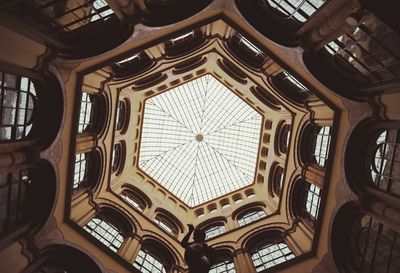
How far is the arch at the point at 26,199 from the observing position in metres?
15.8

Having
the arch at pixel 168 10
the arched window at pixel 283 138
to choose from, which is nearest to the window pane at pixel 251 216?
the arched window at pixel 283 138

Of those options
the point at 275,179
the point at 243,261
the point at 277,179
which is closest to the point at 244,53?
the point at 277,179

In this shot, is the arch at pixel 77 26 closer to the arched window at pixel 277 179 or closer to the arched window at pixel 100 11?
the arched window at pixel 100 11

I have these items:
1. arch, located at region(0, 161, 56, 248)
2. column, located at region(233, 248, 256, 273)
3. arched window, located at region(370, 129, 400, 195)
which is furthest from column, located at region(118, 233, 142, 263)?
arched window, located at region(370, 129, 400, 195)

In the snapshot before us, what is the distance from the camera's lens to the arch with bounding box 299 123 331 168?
67.5 feet

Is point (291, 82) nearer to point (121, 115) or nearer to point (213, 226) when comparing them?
point (121, 115)

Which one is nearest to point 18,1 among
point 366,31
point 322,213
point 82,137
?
point 82,137

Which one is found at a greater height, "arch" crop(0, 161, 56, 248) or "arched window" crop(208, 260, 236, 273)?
"arch" crop(0, 161, 56, 248)

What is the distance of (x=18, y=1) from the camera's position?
1255 centimetres

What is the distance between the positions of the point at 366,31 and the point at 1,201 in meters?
15.0

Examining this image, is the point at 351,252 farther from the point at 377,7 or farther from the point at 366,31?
the point at 377,7

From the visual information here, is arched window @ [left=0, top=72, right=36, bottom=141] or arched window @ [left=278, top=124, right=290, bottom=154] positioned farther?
arched window @ [left=278, top=124, right=290, bottom=154]

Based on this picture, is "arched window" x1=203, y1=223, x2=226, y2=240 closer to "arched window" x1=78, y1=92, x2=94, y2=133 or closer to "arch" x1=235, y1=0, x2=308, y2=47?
"arched window" x1=78, y1=92, x2=94, y2=133

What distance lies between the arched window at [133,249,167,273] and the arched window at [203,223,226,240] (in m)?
5.24
